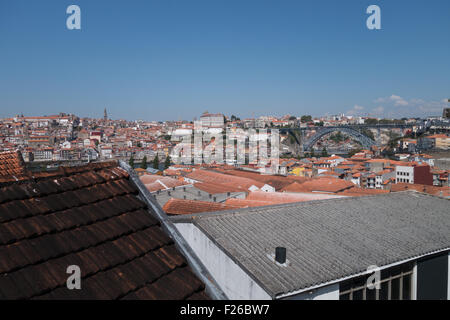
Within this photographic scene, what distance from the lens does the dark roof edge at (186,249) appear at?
1.38 meters

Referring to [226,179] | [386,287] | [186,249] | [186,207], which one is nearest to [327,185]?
[226,179]

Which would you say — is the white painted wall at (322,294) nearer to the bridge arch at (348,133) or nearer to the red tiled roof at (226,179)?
the red tiled roof at (226,179)

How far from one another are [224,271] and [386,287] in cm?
186

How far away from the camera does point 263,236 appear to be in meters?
4.27

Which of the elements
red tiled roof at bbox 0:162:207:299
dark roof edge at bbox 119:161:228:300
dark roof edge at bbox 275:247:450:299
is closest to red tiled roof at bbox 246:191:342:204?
dark roof edge at bbox 275:247:450:299

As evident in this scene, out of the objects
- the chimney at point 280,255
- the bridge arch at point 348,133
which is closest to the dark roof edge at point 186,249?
the chimney at point 280,255

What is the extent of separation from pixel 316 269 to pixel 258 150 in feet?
146

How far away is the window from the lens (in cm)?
370

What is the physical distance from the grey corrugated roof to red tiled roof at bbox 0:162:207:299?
6.51 feet

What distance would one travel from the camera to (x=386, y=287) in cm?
401

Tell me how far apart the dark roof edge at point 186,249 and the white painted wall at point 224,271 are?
76.1 inches

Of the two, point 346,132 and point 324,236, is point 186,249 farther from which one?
point 346,132

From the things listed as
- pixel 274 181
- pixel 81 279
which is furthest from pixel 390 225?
pixel 274 181

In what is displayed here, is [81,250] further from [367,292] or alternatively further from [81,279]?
[367,292]
